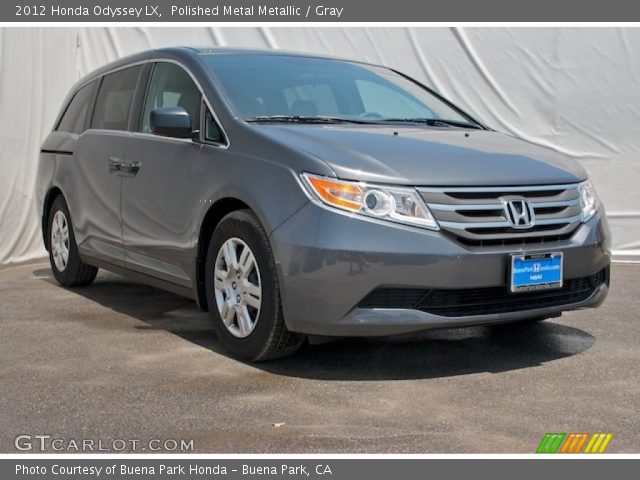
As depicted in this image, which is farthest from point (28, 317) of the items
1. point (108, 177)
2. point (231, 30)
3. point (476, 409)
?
point (231, 30)

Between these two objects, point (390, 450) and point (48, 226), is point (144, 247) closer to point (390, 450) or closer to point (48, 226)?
point (48, 226)

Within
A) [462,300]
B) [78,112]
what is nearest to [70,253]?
[78,112]

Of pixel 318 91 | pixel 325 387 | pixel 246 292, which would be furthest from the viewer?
pixel 318 91

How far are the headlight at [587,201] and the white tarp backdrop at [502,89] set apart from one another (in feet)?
15.6

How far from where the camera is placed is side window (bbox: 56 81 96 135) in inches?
263

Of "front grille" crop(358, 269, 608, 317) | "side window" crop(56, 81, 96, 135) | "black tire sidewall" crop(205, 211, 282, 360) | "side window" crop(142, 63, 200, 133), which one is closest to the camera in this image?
"front grille" crop(358, 269, 608, 317)

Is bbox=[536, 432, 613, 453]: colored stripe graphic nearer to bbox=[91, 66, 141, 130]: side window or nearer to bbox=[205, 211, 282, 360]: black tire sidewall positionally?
bbox=[205, 211, 282, 360]: black tire sidewall

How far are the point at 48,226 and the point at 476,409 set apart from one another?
4450 mm

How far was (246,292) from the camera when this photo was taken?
14.6 feet

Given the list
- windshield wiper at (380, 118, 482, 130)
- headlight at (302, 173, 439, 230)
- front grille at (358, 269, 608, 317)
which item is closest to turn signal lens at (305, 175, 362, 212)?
headlight at (302, 173, 439, 230)

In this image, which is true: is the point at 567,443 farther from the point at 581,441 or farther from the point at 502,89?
the point at 502,89

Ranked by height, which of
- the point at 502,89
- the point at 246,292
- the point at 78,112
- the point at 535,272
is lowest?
the point at 246,292

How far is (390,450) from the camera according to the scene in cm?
327

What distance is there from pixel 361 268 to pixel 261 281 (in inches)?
22.2
